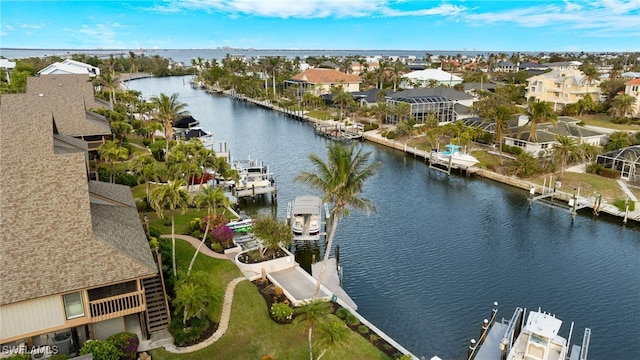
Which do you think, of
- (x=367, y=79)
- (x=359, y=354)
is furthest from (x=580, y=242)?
(x=367, y=79)

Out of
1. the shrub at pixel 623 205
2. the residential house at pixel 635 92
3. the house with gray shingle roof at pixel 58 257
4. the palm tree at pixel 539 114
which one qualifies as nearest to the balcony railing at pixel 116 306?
the house with gray shingle roof at pixel 58 257

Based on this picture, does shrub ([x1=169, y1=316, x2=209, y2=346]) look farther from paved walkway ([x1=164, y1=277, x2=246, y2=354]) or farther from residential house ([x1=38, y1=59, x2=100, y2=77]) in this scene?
residential house ([x1=38, y1=59, x2=100, y2=77])

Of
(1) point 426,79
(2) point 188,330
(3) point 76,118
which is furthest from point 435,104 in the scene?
(2) point 188,330

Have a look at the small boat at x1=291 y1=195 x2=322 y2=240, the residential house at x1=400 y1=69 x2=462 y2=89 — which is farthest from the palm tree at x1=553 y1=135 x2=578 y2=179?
the residential house at x1=400 y1=69 x2=462 y2=89

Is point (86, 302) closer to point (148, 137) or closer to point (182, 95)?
point (148, 137)

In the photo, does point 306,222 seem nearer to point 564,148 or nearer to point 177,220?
point 177,220

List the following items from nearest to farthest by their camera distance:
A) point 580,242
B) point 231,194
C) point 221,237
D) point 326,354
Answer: point 326,354 → point 221,237 → point 580,242 → point 231,194

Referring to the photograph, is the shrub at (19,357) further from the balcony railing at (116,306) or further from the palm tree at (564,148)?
the palm tree at (564,148)
